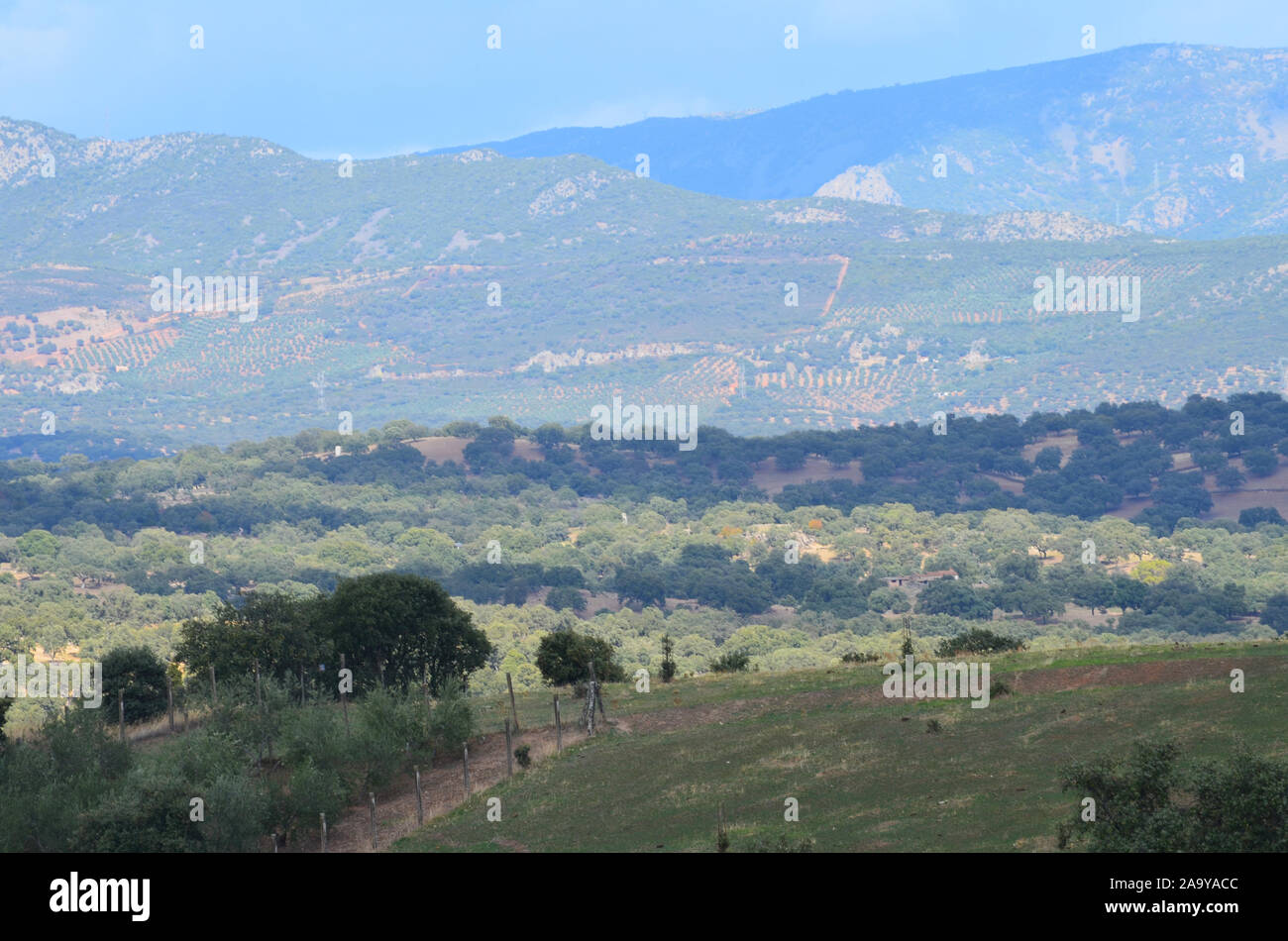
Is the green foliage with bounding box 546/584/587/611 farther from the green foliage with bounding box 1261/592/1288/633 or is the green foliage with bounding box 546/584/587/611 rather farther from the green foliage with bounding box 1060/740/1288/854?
the green foliage with bounding box 1060/740/1288/854

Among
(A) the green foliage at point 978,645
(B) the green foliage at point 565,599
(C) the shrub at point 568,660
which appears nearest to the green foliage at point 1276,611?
(B) the green foliage at point 565,599

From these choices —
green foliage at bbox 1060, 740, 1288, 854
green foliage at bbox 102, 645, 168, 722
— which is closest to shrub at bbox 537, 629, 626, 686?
green foliage at bbox 102, 645, 168, 722

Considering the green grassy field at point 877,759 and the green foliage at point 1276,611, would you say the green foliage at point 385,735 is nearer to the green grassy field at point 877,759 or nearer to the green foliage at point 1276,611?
the green grassy field at point 877,759

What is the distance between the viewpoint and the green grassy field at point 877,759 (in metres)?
27.6

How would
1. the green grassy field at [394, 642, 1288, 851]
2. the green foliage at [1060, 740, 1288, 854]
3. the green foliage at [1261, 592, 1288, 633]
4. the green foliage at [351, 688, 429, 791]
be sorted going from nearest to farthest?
the green foliage at [1060, 740, 1288, 854], the green grassy field at [394, 642, 1288, 851], the green foliage at [351, 688, 429, 791], the green foliage at [1261, 592, 1288, 633]

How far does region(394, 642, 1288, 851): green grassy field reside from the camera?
27.6m

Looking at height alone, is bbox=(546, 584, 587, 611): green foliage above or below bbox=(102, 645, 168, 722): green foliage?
below

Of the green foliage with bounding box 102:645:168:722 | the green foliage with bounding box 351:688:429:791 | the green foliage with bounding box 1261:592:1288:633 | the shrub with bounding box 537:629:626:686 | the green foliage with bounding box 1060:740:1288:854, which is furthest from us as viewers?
the green foliage with bounding box 1261:592:1288:633

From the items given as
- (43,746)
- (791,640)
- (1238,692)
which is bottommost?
(791,640)

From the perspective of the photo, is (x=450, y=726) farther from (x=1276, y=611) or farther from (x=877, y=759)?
(x=1276, y=611)
